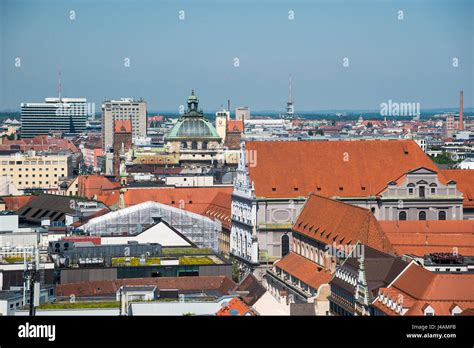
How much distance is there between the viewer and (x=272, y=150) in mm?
39750

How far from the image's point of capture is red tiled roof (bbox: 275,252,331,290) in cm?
3041

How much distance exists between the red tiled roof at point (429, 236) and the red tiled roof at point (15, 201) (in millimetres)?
24293

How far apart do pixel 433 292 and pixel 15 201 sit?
122 ft

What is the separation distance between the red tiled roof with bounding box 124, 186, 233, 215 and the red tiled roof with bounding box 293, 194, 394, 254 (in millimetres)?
12205

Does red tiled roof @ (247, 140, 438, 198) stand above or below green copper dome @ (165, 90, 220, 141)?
below

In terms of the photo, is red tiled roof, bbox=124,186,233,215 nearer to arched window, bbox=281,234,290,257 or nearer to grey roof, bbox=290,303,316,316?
arched window, bbox=281,234,290,257

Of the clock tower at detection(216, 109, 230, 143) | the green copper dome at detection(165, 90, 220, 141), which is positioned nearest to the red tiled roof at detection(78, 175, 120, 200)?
the green copper dome at detection(165, 90, 220, 141)

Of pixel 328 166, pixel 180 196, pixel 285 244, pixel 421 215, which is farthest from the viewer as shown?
pixel 180 196

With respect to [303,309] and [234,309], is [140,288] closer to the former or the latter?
[234,309]

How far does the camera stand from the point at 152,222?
37.4 metres

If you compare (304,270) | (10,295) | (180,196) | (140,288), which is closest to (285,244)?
(304,270)

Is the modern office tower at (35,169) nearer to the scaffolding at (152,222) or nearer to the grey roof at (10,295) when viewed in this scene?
the scaffolding at (152,222)
